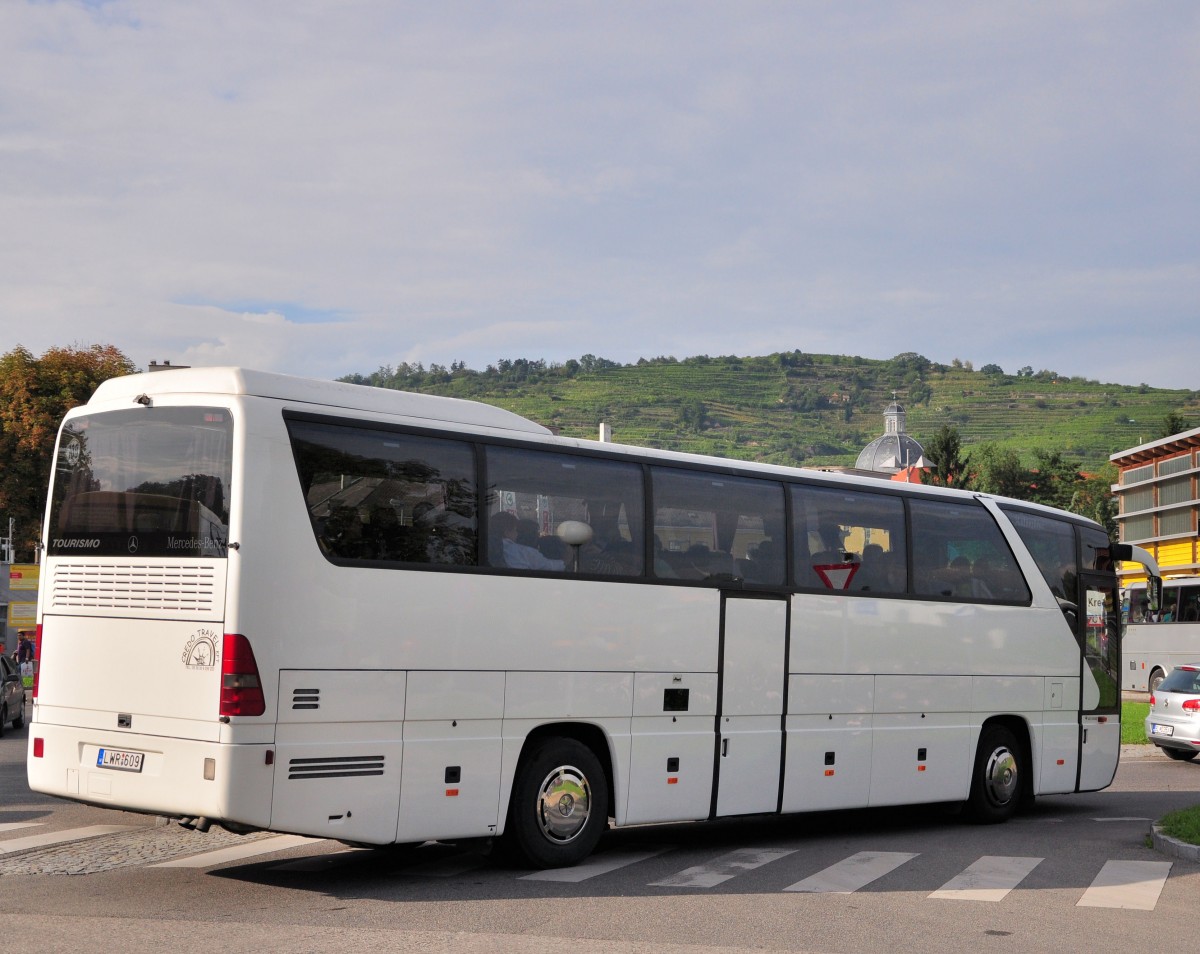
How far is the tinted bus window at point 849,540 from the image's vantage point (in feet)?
42.3

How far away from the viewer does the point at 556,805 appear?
10617mm

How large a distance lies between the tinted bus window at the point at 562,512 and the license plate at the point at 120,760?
8.95ft

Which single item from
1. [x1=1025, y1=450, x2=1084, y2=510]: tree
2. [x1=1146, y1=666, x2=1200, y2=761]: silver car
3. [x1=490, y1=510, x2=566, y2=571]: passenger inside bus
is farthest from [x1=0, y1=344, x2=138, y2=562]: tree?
[x1=1025, y1=450, x2=1084, y2=510]: tree

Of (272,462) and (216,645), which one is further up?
(272,462)

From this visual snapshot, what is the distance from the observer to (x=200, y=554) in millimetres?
9086

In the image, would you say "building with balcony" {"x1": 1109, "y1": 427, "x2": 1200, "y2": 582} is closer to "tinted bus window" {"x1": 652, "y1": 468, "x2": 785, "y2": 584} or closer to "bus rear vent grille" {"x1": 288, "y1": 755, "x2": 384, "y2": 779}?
"tinted bus window" {"x1": 652, "y1": 468, "x2": 785, "y2": 584}

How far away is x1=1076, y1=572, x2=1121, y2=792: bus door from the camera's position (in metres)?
15.9

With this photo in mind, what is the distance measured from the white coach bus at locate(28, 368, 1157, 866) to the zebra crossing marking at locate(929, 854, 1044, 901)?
1.69m

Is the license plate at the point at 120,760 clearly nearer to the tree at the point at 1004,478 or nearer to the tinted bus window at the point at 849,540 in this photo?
the tinted bus window at the point at 849,540

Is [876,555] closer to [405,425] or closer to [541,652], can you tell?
[541,652]

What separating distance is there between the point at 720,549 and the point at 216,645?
470 cm

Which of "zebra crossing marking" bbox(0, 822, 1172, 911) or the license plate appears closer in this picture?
the license plate

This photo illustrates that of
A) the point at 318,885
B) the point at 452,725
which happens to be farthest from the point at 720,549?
the point at 318,885

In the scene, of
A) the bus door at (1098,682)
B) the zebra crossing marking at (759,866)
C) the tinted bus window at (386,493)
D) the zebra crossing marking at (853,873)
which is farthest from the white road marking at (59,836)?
the bus door at (1098,682)
